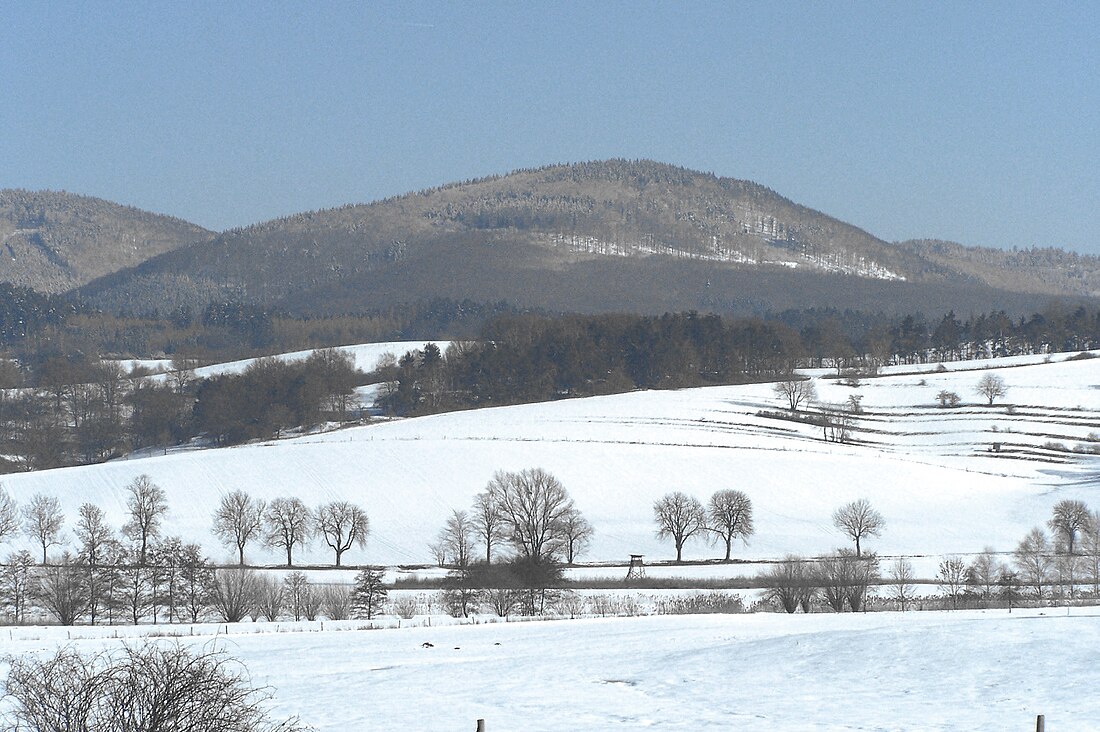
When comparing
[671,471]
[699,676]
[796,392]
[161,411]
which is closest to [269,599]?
[699,676]

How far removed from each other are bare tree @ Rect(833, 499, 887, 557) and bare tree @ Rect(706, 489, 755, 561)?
20.5ft

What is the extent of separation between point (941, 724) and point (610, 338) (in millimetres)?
153858

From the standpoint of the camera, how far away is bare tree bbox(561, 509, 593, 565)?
69625mm

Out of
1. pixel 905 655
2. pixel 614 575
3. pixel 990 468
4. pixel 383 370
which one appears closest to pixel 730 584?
pixel 614 575

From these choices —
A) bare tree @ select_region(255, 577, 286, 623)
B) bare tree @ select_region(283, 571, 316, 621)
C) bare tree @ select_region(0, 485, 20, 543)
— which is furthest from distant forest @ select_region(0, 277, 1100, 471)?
bare tree @ select_region(255, 577, 286, 623)

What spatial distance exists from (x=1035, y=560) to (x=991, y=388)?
71631mm

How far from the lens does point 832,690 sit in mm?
24203

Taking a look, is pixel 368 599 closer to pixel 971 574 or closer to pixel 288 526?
pixel 288 526

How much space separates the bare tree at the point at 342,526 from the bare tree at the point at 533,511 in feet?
30.2

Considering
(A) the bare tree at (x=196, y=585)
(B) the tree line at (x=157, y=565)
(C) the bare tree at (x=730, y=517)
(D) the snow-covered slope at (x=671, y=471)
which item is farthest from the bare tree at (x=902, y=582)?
(A) the bare tree at (x=196, y=585)

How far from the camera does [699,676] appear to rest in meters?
26.3

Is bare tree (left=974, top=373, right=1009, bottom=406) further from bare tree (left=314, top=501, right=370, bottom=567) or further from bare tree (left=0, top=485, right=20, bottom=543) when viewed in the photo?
bare tree (left=0, top=485, right=20, bottom=543)

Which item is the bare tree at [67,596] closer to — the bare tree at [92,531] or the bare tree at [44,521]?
the bare tree at [92,531]

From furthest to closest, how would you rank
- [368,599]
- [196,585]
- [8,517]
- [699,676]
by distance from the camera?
[8,517] < [196,585] < [368,599] < [699,676]
